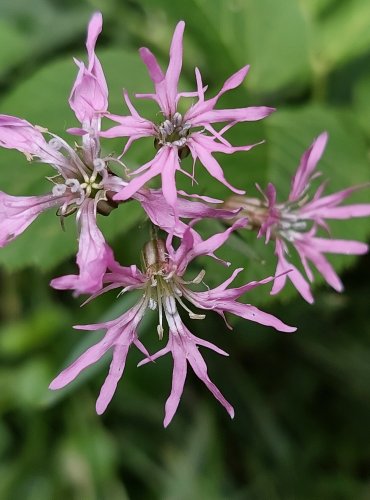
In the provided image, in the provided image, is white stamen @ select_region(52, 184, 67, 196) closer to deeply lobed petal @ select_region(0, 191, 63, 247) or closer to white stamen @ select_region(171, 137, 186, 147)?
deeply lobed petal @ select_region(0, 191, 63, 247)

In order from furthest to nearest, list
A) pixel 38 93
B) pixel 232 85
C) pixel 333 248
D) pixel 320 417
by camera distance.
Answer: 1. pixel 320 417
2. pixel 38 93
3. pixel 333 248
4. pixel 232 85

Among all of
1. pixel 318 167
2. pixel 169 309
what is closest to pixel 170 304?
pixel 169 309

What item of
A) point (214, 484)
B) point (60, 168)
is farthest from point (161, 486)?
point (60, 168)

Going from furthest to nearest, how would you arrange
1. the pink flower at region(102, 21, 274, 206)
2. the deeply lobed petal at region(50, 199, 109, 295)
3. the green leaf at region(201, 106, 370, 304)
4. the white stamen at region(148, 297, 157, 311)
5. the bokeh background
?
the bokeh background < the green leaf at region(201, 106, 370, 304) < the white stamen at region(148, 297, 157, 311) < the pink flower at region(102, 21, 274, 206) < the deeply lobed petal at region(50, 199, 109, 295)

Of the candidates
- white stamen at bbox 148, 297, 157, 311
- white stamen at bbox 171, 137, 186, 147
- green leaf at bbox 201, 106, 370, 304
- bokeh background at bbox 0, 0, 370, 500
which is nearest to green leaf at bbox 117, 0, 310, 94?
bokeh background at bbox 0, 0, 370, 500

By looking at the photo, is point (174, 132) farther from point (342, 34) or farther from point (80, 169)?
point (342, 34)

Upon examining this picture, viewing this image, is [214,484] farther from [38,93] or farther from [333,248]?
[38,93]
